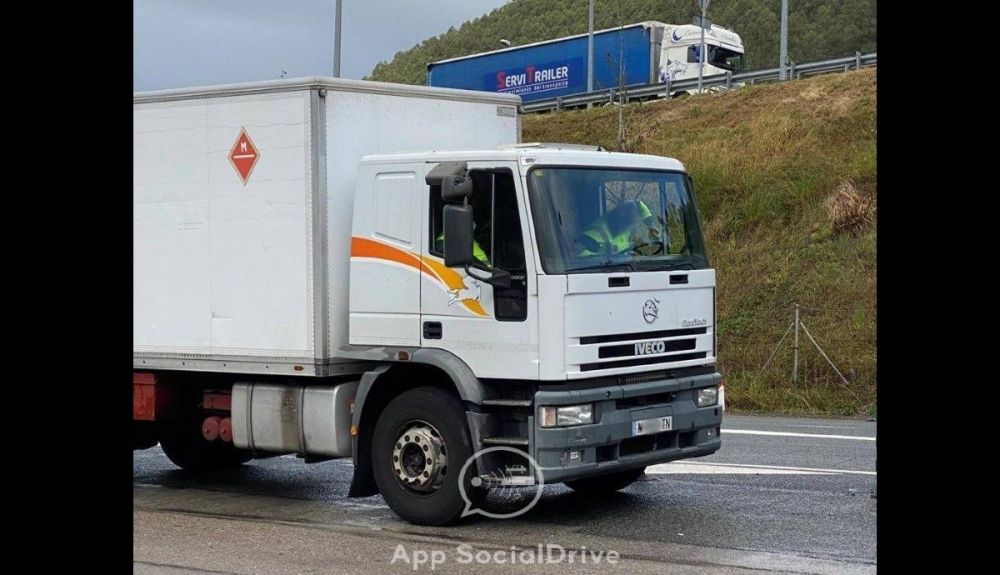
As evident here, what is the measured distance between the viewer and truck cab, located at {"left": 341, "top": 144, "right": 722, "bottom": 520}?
28.4 ft

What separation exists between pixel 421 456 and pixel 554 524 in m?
1.09

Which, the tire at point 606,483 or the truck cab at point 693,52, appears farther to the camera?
the truck cab at point 693,52

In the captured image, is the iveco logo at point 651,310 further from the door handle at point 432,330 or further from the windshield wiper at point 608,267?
the door handle at point 432,330

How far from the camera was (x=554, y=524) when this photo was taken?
30.3 feet

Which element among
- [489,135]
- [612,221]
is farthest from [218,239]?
[612,221]

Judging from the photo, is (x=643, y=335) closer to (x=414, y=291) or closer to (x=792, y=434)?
(x=414, y=291)

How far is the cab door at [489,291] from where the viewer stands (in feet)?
28.6

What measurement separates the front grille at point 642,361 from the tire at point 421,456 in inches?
37.8

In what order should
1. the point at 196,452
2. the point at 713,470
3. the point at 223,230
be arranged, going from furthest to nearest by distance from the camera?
the point at 196,452
the point at 713,470
the point at 223,230

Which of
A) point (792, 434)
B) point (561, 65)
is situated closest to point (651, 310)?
point (792, 434)

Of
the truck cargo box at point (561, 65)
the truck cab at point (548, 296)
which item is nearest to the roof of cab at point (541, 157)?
the truck cab at point (548, 296)

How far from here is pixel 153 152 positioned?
412 inches

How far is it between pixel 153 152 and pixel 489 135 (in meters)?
2.75

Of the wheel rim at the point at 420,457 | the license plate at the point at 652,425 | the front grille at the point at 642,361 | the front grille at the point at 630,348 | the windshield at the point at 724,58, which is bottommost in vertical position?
the wheel rim at the point at 420,457
